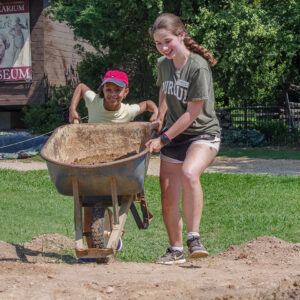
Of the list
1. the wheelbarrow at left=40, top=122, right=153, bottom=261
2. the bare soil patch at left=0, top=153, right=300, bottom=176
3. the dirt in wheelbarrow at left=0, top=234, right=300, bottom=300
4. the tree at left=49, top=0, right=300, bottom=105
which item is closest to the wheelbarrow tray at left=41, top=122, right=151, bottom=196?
the wheelbarrow at left=40, top=122, right=153, bottom=261

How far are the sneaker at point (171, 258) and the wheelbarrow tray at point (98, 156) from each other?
1.75 ft

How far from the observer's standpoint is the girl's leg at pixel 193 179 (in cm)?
422

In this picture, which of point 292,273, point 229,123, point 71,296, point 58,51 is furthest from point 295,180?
point 58,51

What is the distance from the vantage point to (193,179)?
166 inches

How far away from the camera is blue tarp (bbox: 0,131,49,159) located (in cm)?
1458

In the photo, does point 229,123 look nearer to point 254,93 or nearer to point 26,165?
point 254,93

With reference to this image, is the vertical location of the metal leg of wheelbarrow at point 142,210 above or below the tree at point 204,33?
below

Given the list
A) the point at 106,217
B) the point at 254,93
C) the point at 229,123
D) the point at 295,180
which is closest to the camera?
the point at 106,217

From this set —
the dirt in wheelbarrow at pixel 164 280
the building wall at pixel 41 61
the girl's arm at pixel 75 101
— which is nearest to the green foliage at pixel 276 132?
the building wall at pixel 41 61

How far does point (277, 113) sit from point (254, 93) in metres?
3.02

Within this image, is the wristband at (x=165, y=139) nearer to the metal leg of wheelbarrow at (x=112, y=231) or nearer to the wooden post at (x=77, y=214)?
the metal leg of wheelbarrow at (x=112, y=231)

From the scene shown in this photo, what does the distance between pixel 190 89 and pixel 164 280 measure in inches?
54.0

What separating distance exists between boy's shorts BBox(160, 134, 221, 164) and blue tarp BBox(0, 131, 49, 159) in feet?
34.3

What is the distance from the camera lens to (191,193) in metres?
4.27
